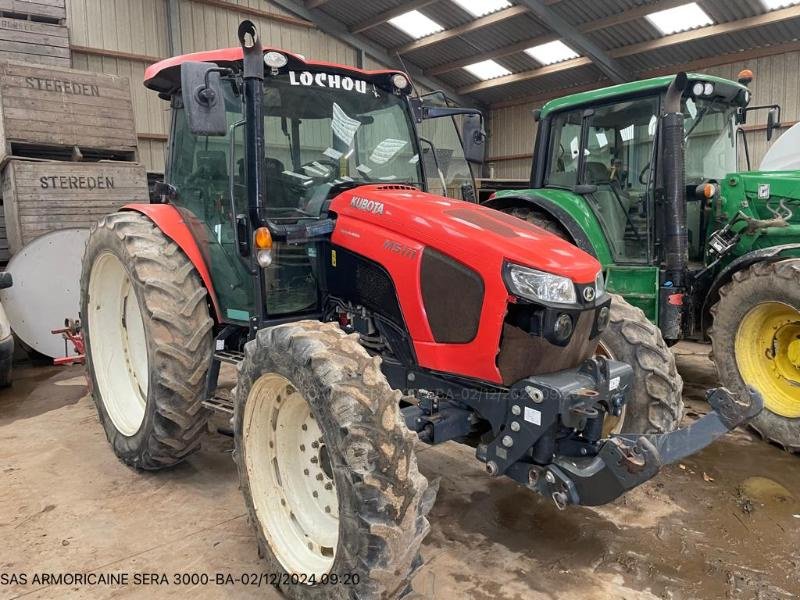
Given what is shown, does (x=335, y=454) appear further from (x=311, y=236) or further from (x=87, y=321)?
(x=87, y=321)

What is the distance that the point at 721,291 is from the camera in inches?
159

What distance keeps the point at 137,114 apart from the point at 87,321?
272 inches

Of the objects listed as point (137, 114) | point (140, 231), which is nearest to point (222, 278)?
point (140, 231)

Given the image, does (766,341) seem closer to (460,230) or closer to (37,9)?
(460,230)

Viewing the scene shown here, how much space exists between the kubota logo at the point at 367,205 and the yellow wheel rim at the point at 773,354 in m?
2.70

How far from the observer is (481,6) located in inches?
389

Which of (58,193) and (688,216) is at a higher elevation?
(58,193)

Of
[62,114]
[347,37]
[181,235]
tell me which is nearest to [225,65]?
[181,235]

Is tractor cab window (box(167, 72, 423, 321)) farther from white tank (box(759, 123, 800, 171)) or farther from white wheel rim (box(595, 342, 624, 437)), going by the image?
white tank (box(759, 123, 800, 171))

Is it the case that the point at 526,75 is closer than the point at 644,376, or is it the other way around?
the point at 644,376

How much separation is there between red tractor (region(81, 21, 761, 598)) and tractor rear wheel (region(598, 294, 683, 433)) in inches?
13.6

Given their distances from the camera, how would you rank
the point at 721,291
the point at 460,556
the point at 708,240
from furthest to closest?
the point at 708,240 → the point at 721,291 → the point at 460,556

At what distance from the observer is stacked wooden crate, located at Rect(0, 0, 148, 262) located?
19.9ft

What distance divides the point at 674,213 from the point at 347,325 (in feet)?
8.48
